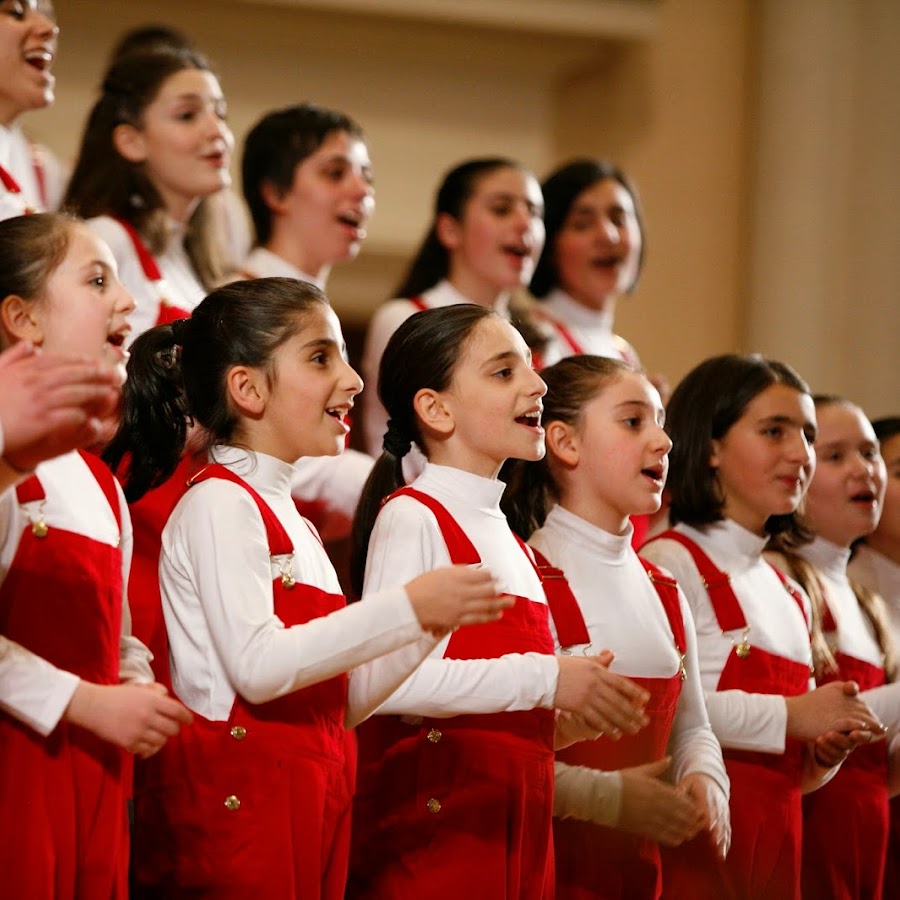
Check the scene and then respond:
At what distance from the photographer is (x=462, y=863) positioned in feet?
7.31

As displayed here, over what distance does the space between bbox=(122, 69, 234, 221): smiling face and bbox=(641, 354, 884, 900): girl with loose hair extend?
3.71 ft

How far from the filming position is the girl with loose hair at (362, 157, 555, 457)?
3.83 m

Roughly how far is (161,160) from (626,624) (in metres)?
1.56

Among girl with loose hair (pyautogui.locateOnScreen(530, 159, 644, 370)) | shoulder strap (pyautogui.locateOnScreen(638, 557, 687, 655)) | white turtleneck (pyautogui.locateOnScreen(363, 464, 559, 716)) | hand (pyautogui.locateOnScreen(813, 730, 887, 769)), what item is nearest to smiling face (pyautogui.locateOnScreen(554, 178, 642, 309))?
girl with loose hair (pyautogui.locateOnScreen(530, 159, 644, 370))

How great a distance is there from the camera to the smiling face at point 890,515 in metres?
3.50

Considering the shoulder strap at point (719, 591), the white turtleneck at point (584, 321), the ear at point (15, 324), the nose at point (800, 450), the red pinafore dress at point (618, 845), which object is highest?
the ear at point (15, 324)

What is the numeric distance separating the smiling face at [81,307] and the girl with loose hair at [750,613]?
1147mm

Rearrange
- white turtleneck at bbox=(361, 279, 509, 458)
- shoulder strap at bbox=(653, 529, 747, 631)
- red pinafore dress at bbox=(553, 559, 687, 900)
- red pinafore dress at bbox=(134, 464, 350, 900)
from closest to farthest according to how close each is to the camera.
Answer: red pinafore dress at bbox=(134, 464, 350, 900) < red pinafore dress at bbox=(553, 559, 687, 900) < shoulder strap at bbox=(653, 529, 747, 631) < white turtleneck at bbox=(361, 279, 509, 458)

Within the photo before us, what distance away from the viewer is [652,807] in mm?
2316

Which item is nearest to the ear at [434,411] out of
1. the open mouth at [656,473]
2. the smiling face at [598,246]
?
the open mouth at [656,473]

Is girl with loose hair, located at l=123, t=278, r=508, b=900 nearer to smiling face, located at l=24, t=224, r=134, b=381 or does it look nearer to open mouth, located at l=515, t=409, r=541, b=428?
smiling face, located at l=24, t=224, r=134, b=381

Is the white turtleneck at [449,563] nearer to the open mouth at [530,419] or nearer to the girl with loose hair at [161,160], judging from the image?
the open mouth at [530,419]

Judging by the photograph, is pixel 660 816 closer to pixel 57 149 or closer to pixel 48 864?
pixel 48 864

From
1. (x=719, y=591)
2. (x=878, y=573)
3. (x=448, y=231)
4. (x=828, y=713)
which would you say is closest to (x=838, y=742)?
(x=828, y=713)
